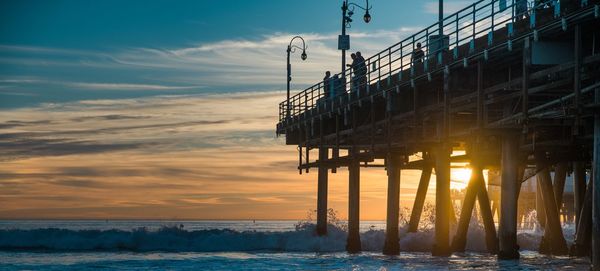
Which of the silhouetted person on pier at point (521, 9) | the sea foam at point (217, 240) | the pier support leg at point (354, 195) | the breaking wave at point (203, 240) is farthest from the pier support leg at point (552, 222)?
the silhouetted person on pier at point (521, 9)

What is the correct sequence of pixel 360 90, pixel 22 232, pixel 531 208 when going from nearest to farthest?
pixel 360 90 → pixel 22 232 → pixel 531 208

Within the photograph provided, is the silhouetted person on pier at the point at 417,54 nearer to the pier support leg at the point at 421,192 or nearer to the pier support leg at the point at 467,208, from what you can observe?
the pier support leg at the point at 467,208

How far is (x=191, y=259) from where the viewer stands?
48844 millimetres

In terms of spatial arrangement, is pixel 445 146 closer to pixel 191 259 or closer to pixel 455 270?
pixel 455 270

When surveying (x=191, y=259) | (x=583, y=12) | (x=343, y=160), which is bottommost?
(x=191, y=259)

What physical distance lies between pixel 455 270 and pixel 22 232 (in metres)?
39.2

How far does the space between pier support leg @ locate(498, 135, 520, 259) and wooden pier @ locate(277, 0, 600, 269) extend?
0.09 feet

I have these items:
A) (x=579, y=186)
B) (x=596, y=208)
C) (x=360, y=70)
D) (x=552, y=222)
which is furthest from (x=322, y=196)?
(x=596, y=208)

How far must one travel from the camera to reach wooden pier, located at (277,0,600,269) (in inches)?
1163

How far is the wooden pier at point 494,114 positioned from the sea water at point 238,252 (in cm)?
117

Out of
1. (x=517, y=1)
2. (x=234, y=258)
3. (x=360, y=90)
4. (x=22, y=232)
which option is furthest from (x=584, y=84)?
(x=22, y=232)

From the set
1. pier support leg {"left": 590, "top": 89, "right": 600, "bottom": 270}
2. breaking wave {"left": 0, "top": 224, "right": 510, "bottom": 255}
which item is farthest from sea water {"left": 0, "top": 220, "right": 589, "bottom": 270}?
pier support leg {"left": 590, "top": 89, "right": 600, "bottom": 270}

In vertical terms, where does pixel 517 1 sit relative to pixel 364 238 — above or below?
above

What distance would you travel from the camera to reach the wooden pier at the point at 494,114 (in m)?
29.5
